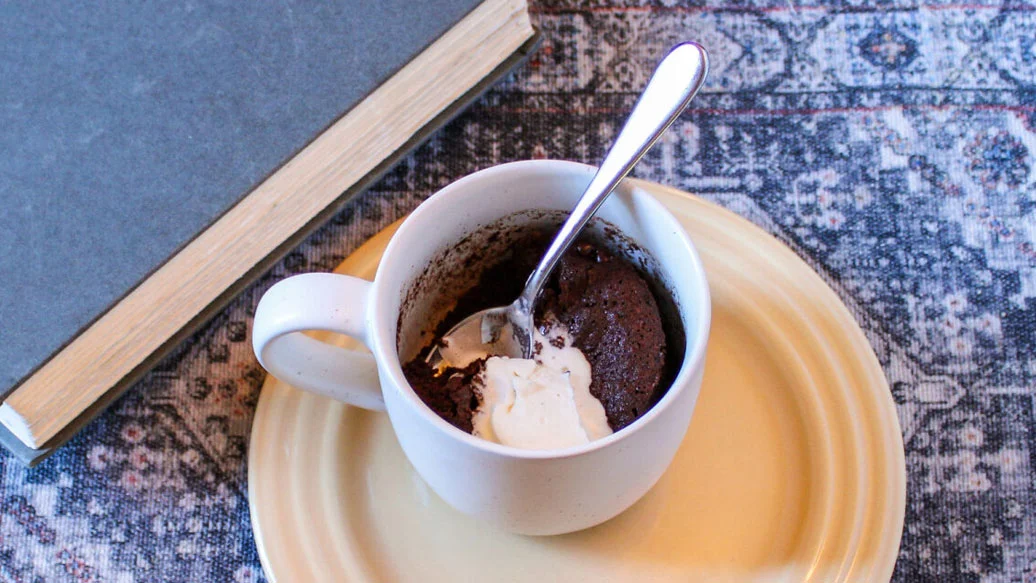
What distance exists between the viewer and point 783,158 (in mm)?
733

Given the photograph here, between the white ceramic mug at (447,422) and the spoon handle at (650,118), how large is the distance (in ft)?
0.04

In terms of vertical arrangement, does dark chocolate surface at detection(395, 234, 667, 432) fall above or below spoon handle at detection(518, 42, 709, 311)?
below

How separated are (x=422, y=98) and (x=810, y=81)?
1.01 feet

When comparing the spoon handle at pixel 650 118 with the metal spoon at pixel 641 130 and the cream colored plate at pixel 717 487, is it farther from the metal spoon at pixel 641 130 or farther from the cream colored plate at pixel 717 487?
the cream colored plate at pixel 717 487

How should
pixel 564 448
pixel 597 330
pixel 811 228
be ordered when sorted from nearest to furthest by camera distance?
pixel 564 448 < pixel 597 330 < pixel 811 228

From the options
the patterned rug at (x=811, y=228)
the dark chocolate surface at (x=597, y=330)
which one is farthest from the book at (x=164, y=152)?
the dark chocolate surface at (x=597, y=330)

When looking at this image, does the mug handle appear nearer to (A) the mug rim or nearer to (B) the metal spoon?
(A) the mug rim

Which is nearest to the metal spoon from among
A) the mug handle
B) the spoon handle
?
the spoon handle

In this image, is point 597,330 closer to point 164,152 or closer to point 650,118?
point 650,118

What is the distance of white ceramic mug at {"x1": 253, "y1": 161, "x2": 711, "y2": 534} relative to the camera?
1.52 feet

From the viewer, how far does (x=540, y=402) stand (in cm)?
53

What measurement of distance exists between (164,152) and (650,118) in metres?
0.33

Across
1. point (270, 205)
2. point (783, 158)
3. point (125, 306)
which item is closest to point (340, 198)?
point (270, 205)

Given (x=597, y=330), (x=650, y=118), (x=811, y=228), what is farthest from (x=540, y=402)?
(x=811, y=228)
